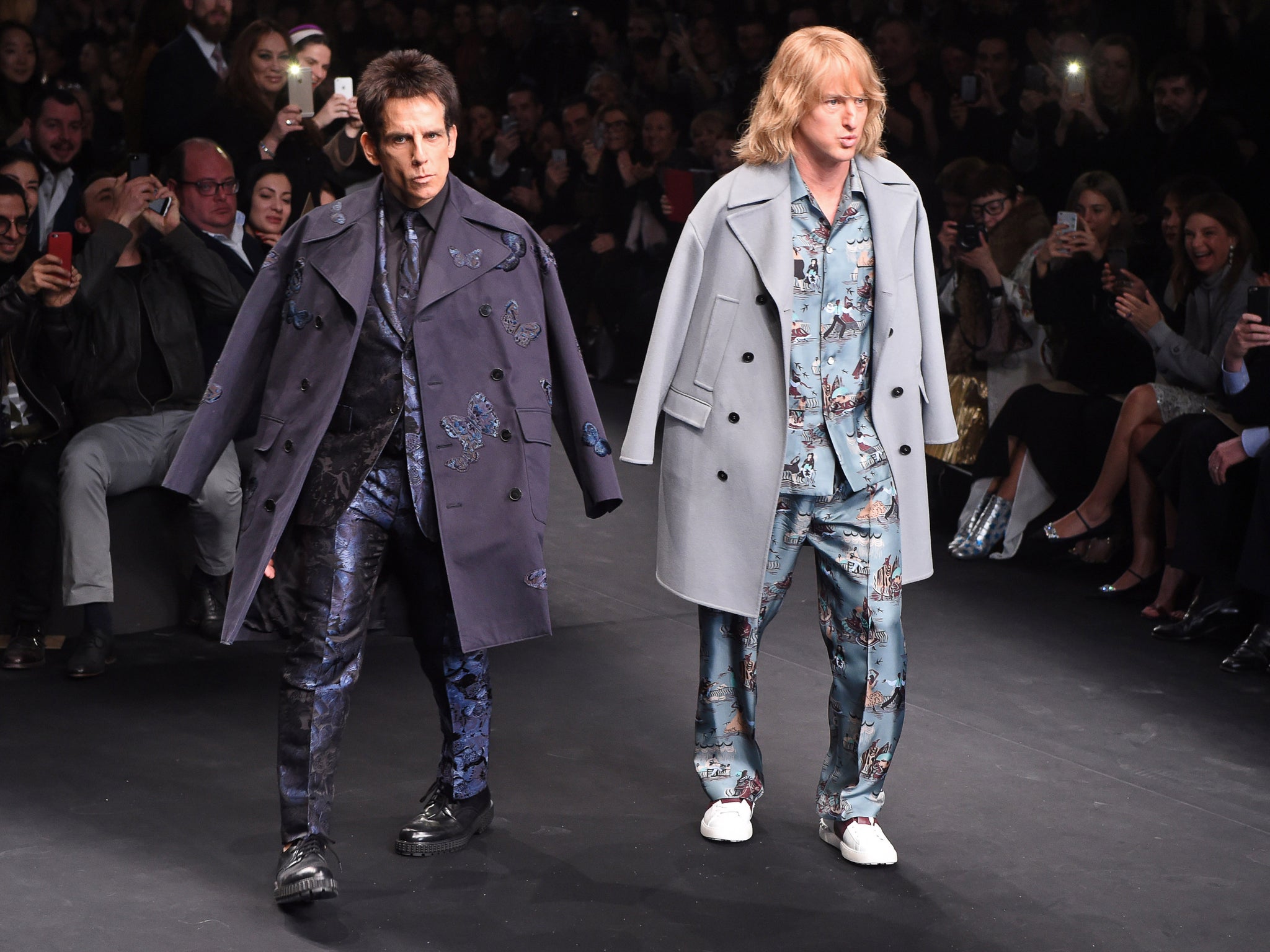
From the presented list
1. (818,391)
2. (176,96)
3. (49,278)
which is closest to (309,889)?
(818,391)

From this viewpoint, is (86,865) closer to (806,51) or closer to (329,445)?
(329,445)

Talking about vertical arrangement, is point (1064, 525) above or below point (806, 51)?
below

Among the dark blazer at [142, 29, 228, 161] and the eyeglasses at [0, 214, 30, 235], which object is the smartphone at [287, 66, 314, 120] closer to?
the dark blazer at [142, 29, 228, 161]

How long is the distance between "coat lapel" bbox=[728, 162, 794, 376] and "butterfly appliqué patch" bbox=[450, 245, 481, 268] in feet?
1.59

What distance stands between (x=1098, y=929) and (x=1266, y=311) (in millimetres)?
2400

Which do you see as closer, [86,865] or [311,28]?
[86,865]

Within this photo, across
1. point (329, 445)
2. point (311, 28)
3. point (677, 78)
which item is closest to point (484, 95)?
point (677, 78)

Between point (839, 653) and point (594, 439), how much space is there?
621 millimetres

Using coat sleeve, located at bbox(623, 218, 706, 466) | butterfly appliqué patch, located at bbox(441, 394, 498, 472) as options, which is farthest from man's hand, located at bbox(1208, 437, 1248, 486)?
butterfly appliqué patch, located at bbox(441, 394, 498, 472)

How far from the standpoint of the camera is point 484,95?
1038cm

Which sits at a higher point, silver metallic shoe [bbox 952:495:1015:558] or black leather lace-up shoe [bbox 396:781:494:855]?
silver metallic shoe [bbox 952:495:1015:558]

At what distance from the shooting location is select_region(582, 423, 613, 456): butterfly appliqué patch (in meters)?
2.97

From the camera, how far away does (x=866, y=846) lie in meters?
2.97

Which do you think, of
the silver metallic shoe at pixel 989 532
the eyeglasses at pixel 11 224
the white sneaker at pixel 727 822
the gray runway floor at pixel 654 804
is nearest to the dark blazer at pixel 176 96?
the eyeglasses at pixel 11 224
